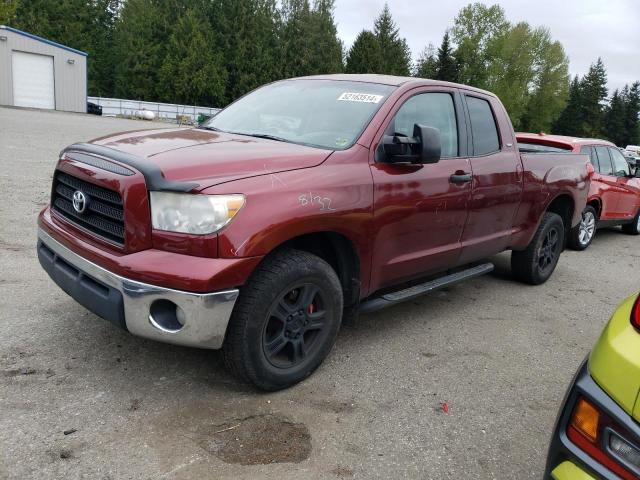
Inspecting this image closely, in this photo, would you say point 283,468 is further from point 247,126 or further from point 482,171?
point 482,171

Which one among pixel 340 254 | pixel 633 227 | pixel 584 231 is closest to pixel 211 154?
pixel 340 254

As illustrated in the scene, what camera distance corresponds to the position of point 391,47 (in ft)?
214

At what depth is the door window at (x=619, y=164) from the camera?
894 centimetres

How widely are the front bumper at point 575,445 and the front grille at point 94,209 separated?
2165mm

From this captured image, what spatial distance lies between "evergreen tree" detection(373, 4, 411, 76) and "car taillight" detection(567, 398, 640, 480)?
2544 inches

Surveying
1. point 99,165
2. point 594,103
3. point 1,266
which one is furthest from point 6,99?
point 594,103

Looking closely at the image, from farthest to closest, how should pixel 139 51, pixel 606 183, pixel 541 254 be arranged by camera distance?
1. pixel 139 51
2. pixel 606 183
3. pixel 541 254

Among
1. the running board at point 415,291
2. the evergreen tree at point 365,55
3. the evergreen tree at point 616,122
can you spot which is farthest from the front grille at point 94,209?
Result: the evergreen tree at point 616,122

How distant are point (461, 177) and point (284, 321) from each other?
187 centimetres

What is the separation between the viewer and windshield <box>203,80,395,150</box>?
3.60 m

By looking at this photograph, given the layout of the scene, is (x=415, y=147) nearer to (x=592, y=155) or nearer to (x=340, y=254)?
(x=340, y=254)

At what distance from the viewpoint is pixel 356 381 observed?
134 inches

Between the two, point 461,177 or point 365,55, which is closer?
point 461,177

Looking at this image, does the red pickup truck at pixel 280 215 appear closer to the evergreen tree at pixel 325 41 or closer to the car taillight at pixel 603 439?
the car taillight at pixel 603 439
